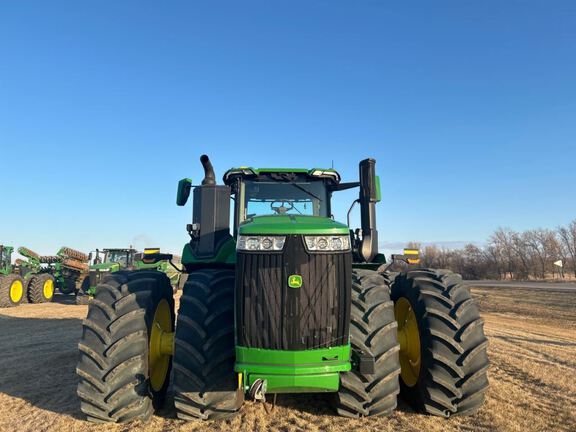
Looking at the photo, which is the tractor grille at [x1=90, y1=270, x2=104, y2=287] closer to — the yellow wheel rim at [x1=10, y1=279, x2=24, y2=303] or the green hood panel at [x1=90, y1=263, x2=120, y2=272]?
the green hood panel at [x1=90, y1=263, x2=120, y2=272]

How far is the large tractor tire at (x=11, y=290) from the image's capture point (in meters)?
18.8

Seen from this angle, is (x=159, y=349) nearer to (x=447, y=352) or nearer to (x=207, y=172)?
(x=207, y=172)

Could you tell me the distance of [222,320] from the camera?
13.0ft

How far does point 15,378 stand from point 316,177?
17.6ft

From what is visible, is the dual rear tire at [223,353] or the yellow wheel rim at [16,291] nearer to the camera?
the dual rear tire at [223,353]

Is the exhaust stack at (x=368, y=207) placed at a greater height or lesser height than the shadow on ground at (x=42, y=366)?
greater

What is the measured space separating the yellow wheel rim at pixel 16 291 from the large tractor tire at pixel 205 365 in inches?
791

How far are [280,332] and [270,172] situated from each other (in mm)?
2547

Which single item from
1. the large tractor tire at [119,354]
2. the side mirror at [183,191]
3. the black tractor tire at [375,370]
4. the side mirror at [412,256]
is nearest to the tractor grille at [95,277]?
the side mirror at [183,191]

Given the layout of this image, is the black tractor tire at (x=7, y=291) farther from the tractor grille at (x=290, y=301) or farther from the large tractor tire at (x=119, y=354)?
the tractor grille at (x=290, y=301)

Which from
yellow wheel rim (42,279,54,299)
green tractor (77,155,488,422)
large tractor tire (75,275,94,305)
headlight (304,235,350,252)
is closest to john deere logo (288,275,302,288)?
green tractor (77,155,488,422)

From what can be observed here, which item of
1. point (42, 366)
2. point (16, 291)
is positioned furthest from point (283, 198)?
point (16, 291)

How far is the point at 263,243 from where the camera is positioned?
365 cm

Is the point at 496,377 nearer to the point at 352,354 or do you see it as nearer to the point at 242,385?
the point at 352,354
